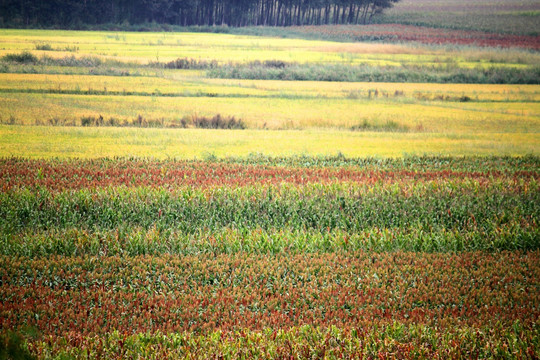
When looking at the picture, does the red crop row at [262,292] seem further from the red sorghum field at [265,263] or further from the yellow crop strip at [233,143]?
the yellow crop strip at [233,143]

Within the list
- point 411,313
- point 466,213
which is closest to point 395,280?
point 411,313

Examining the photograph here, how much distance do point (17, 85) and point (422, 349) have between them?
29926 mm

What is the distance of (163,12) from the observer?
231 ft

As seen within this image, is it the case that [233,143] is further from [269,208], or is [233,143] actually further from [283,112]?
[269,208]

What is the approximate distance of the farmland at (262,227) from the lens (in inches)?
242

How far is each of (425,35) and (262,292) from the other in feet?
213

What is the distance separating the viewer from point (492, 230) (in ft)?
35.3

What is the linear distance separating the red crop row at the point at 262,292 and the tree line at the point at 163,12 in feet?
143

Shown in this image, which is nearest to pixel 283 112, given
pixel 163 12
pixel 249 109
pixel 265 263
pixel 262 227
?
pixel 249 109

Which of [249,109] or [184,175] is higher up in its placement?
[249,109]

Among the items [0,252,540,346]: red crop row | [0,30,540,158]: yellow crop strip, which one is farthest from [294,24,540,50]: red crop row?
[0,252,540,346]: red crop row

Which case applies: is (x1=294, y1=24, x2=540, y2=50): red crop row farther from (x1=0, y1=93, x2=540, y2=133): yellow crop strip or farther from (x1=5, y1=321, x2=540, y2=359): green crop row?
(x1=5, y1=321, x2=540, y2=359): green crop row

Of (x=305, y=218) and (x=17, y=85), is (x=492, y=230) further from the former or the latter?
(x=17, y=85)

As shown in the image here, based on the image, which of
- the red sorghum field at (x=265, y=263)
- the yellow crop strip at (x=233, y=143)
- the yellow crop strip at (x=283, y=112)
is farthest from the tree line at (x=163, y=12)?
the red sorghum field at (x=265, y=263)
